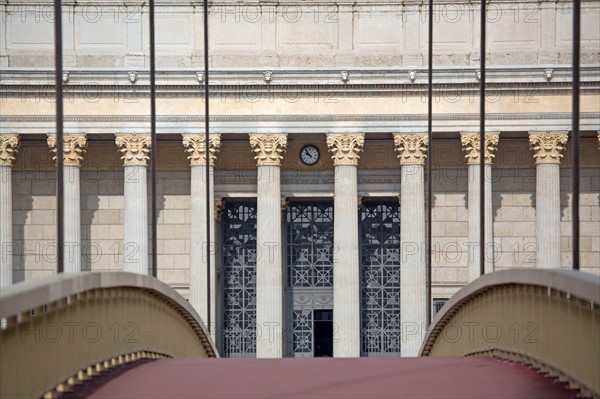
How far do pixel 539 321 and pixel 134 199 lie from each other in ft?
156

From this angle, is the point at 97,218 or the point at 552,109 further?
the point at 97,218

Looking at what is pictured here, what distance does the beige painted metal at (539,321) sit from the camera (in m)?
15.9

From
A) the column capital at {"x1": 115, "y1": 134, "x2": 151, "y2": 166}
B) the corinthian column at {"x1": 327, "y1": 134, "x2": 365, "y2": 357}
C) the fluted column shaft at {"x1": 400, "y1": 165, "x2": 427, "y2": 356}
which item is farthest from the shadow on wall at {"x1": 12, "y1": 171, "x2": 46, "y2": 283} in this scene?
the fluted column shaft at {"x1": 400, "y1": 165, "x2": 427, "y2": 356}

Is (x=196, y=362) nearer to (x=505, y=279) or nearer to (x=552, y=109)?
(x=505, y=279)

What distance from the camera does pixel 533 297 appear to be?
65.0ft

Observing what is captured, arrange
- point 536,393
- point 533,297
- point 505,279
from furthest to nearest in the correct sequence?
point 505,279 → point 533,297 → point 536,393

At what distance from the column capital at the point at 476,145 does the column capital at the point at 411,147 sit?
1627mm

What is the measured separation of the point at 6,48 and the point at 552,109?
863 inches

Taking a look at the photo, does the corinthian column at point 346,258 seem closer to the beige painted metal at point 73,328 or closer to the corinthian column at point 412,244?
the corinthian column at point 412,244

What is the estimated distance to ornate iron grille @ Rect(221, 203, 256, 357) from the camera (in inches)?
2724

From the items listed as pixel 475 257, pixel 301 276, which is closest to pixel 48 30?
pixel 301 276

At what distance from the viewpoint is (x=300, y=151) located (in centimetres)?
6906

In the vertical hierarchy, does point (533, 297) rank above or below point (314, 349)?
above

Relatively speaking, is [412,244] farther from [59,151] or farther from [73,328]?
[73,328]
